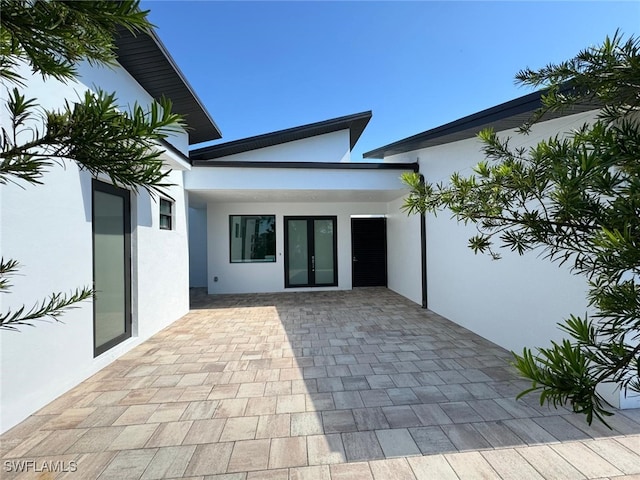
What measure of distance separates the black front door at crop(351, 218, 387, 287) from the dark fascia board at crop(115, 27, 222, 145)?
17.5 ft

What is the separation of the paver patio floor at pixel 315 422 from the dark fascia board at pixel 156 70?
3024 mm

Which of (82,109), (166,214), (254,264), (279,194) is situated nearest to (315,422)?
(82,109)

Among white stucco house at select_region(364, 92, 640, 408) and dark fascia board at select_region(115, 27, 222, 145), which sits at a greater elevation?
dark fascia board at select_region(115, 27, 222, 145)

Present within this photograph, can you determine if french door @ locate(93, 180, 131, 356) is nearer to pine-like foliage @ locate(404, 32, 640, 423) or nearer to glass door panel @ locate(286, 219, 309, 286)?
pine-like foliage @ locate(404, 32, 640, 423)

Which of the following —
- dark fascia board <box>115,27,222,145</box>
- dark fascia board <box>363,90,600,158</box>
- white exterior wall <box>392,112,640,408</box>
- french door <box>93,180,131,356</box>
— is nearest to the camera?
dark fascia board <box>363,90,600,158</box>

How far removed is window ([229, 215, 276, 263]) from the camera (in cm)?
891

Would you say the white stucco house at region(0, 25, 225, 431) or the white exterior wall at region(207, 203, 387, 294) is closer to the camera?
the white stucco house at region(0, 25, 225, 431)

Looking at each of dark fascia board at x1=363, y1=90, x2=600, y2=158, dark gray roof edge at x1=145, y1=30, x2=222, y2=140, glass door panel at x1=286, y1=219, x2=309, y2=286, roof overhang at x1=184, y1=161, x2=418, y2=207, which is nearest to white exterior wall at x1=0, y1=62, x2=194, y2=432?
dark gray roof edge at x1=145, y1=30, x2=222, y2=140

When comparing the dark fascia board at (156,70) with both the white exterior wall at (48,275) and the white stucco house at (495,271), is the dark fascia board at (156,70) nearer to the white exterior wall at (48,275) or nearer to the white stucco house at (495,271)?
the white exterior wall at (48,275)

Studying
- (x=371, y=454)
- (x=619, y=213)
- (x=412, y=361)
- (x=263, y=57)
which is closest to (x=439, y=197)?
(x=619, y=213)

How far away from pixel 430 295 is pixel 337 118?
16.9 feet

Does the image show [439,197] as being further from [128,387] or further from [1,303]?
[128,387]

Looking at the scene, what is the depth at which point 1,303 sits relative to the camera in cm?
238

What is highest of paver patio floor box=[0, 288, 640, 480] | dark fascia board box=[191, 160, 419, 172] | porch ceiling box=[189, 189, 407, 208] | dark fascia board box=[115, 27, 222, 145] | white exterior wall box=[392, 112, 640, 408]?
dark fascia board box=[115, 27, 222, 145]
